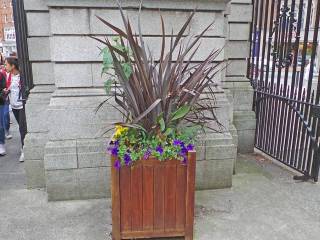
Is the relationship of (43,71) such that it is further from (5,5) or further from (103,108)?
(5,5)

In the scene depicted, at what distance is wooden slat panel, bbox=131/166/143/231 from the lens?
10.3ft

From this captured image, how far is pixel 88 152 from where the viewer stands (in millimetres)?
4137

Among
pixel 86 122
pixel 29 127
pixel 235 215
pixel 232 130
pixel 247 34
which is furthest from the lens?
pixel 247 34

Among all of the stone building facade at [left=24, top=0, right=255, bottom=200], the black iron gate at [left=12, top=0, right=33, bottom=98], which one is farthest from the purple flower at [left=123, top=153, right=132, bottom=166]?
the black iron gate at [left=12, top=0, right=33, bottom=98]

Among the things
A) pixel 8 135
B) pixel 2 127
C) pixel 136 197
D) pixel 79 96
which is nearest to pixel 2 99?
pixel 2 127

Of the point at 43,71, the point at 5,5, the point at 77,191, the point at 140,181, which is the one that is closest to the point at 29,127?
the point at 43,71

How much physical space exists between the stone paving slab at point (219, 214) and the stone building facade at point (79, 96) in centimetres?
25

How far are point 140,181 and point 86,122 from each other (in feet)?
4.42

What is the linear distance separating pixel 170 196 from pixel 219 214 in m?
0.99

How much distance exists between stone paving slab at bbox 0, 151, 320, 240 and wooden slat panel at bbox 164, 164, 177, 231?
382 mm

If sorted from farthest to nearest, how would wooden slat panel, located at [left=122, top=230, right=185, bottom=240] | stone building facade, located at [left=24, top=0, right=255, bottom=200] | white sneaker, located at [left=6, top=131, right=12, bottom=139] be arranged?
white sneaker, located at [left=6, top=131, right=12, bottom=139], stone building facade, located at [left=24, top=0, right=255, bottom=200], wooden slat panel, located at [left=122, top=230, right=185, bottom=240]

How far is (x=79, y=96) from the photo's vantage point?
4125 millimetres

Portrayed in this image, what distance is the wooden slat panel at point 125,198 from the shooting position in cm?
313

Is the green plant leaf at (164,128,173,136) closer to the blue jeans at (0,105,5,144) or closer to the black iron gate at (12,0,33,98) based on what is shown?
the black iron gate at (12,0,33,98)
